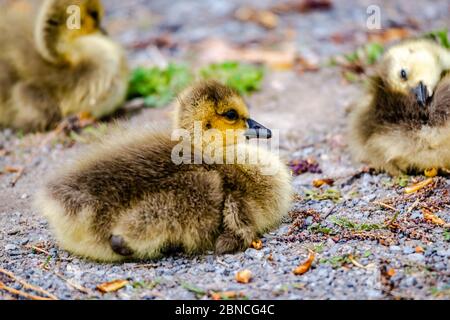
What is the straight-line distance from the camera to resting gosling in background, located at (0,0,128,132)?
417 cm

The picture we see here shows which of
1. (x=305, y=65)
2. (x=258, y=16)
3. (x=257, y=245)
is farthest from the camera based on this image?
(x=258, y=16)

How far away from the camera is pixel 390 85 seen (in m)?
3.58

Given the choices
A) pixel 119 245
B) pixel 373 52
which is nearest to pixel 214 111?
pixel 119 245

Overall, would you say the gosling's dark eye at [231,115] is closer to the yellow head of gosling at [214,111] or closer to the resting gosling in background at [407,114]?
the yellow head of gosling at [214,111]

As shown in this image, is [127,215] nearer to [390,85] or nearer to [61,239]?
[61,239]

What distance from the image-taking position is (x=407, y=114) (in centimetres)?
337

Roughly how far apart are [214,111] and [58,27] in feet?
5.53

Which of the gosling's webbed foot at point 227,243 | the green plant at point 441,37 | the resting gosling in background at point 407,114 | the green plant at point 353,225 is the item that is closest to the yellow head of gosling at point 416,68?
the resting gosling in background at point 407,114

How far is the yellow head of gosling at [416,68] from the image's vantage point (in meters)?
3.42

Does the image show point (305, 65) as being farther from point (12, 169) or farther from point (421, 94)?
point (12, 169)

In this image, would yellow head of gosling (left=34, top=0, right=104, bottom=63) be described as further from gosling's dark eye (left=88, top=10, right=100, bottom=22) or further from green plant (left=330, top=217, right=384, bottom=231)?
green plant (left=330, top=217, right=384, bottom=231)

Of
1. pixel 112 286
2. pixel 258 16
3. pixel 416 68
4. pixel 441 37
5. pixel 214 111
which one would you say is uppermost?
pixel 258 16

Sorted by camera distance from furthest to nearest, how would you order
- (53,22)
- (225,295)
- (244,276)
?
(53,22), (244,276), (225,295)
